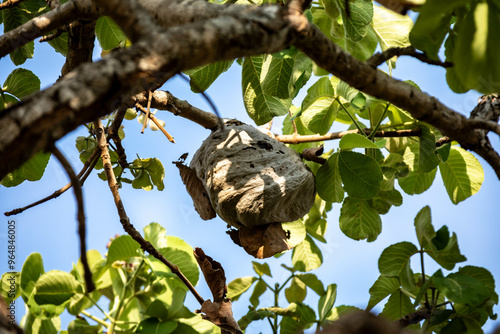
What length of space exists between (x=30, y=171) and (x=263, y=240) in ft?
3.87

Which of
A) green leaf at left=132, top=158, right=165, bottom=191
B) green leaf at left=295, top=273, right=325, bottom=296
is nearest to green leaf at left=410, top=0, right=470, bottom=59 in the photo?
green leaf at left=132, top=158, right=165, bottom=191

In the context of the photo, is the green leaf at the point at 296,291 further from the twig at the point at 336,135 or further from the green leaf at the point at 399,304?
the twig at the point at 336,135

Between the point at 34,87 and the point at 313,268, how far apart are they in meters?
1.76

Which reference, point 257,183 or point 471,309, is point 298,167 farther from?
point 471,309

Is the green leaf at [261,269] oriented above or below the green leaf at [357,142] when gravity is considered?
below

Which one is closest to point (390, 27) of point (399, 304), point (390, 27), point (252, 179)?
point (390, 27)

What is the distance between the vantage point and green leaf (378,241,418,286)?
5.90 ft

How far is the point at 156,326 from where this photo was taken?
142 cm

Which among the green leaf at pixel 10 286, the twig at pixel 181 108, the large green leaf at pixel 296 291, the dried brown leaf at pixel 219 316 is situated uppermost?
the twig at pixel 181 108

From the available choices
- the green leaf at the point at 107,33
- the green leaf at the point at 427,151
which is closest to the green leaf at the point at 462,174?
the green leaf at the point at 427,151

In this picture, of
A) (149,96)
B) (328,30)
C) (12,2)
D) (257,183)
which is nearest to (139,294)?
(257,183)

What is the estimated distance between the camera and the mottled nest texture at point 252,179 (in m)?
1.76

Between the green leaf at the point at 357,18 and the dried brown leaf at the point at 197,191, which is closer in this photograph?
the green leaf at the point at 357,18

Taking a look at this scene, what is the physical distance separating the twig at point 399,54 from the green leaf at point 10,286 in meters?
1.47
